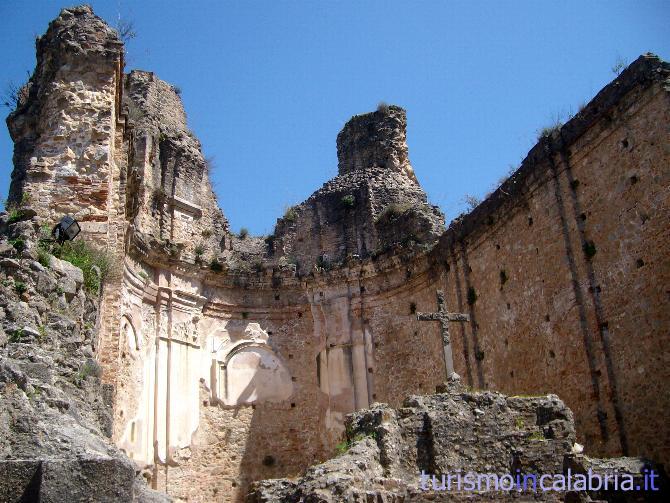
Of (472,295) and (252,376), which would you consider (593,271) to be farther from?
(252,376)

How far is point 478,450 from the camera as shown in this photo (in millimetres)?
10125

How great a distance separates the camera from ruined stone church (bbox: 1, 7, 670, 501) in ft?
37.5

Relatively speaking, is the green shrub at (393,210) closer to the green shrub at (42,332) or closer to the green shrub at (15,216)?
the green shrub at (15,216)

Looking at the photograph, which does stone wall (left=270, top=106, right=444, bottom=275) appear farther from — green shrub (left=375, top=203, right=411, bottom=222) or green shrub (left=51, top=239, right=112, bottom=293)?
green shrub (left=51, top=239, right=112, bottom=293)

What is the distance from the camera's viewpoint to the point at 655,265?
1073cm

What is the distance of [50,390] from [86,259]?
15.4 feet

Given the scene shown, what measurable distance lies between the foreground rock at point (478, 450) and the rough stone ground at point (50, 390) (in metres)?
2.93

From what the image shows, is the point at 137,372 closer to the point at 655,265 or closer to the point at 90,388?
the point at 90,388

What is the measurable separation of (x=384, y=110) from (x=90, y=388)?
17.7 meters

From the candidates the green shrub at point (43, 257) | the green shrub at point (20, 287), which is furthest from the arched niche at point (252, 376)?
the green shrub at point (20, 287)

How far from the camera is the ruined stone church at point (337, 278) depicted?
1142cm

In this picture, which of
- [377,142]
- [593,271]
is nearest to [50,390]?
[593,271]

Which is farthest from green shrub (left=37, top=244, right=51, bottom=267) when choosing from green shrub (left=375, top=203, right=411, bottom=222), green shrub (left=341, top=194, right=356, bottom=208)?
green shrub (left=341, top=194, right=356, bottom=208)

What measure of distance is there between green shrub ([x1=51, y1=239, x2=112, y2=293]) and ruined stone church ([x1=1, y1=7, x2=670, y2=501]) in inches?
25.3
